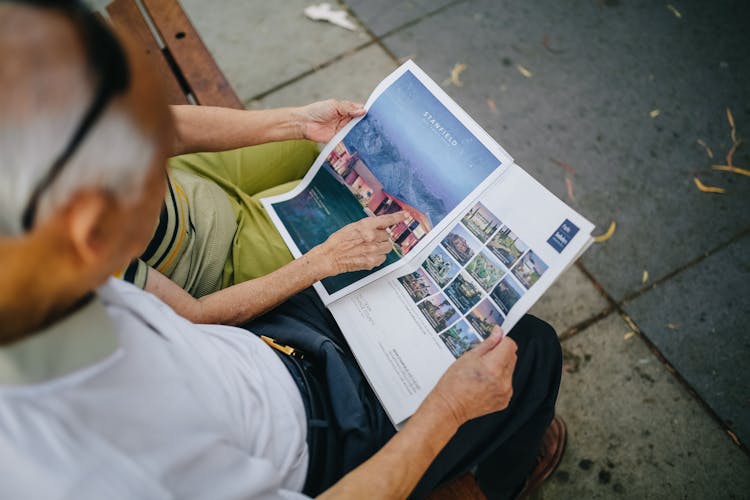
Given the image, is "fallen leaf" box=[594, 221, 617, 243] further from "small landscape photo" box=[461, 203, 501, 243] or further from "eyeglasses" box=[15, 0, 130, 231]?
"eyeglasses" box=[15, 0, 130, 231]

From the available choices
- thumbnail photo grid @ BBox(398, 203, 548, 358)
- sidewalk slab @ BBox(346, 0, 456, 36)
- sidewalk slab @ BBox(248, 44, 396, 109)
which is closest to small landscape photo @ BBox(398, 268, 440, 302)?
thumbnail photo grid @ BBox(398, 203, 548, 358)

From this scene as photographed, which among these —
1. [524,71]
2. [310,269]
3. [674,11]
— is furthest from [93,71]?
[674,11]

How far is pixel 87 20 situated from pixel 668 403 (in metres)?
1.77

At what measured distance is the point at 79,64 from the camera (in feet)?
1.59

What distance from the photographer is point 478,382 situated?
3.16 ft

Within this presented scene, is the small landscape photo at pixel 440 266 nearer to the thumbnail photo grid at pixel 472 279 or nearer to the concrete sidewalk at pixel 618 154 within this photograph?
the thumbnail photo grid at pixel 472 279

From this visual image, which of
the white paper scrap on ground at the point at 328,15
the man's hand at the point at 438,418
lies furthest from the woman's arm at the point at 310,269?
the white paper scrap on ground at the point at 328,15

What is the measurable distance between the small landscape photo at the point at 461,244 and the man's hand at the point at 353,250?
0.46 feet

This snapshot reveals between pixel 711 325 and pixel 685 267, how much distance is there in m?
0.22

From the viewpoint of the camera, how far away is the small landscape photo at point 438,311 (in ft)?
3.57

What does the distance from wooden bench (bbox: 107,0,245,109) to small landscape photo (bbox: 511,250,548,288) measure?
2.93ft

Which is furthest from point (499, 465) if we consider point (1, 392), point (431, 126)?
point (1, 392)

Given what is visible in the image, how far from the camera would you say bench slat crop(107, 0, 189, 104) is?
1.56 metres

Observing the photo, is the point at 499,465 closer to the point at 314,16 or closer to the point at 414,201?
the point at 414,201
